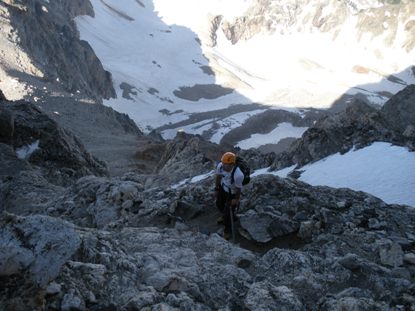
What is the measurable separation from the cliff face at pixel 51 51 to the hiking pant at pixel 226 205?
4123cm

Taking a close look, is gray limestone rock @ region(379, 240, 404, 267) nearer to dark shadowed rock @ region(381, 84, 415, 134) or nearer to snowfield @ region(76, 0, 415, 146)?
dark shadowed rock @ region(381, 84, 415, 134)

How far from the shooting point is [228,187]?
9.62m

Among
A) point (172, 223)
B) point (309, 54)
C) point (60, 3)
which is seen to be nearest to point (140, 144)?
point (172, 223)

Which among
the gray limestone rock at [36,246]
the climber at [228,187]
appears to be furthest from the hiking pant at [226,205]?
the gray limestone rock at [36,246]

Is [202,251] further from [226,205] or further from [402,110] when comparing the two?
[402,110]

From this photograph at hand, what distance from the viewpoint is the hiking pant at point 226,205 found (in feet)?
31.4

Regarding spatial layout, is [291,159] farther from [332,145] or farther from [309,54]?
[309,54]

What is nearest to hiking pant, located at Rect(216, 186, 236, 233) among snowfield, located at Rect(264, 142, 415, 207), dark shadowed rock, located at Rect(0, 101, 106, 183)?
snowfield, located at Rect(264, 142, 415, 207)

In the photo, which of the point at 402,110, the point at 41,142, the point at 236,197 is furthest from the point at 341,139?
the point at 402,110

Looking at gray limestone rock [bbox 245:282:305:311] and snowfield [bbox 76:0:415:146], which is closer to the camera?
gray limestone rock [bbox 245:282:305:311]

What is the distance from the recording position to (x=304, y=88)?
13888 centimetres

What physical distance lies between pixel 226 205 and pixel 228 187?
33 cm

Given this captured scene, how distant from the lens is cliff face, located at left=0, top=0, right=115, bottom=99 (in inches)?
2297

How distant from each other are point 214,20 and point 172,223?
615 feet
